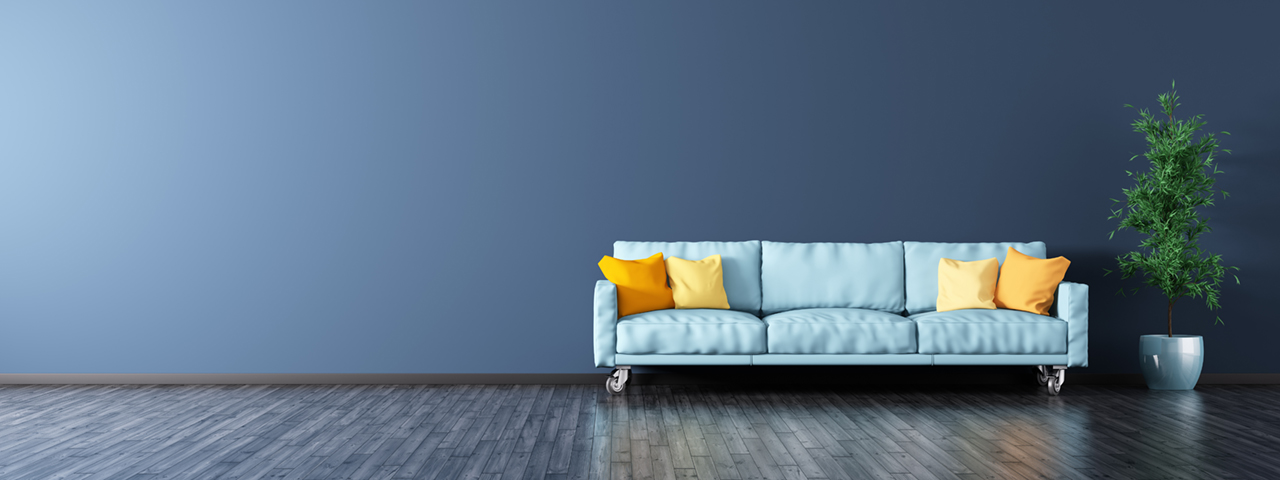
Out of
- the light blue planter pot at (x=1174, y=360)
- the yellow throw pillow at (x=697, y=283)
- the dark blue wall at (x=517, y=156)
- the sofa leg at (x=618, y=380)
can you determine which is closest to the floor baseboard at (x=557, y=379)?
the dark blue wall at (x=517, y=156)

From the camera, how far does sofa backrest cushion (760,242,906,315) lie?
447 centimetres

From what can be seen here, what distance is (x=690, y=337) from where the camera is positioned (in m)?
3.99

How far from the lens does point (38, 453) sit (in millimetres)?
2939

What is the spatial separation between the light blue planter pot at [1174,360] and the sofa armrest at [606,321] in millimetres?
3017

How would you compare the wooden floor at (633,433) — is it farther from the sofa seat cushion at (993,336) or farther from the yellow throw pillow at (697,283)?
the yellow throw pillow at (697,283)

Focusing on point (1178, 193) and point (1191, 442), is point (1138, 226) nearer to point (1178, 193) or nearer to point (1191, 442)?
point (1178, 193)

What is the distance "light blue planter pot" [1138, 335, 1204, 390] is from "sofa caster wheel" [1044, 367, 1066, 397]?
24.1 inches

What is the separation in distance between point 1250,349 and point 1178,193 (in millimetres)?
1239

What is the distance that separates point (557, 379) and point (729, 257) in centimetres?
126

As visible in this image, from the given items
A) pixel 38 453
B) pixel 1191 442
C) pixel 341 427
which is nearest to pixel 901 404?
pixel 1191 442

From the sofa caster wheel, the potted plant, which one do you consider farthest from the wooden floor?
the potted plant

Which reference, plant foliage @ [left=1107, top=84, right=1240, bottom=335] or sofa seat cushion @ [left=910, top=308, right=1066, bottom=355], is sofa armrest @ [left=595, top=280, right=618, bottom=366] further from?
plant foliage @ [left=1107, top=84, right=1240, bottom=335]

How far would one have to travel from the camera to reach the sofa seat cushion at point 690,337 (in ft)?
13.1

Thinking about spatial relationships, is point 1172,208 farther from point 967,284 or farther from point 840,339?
point 840,339
